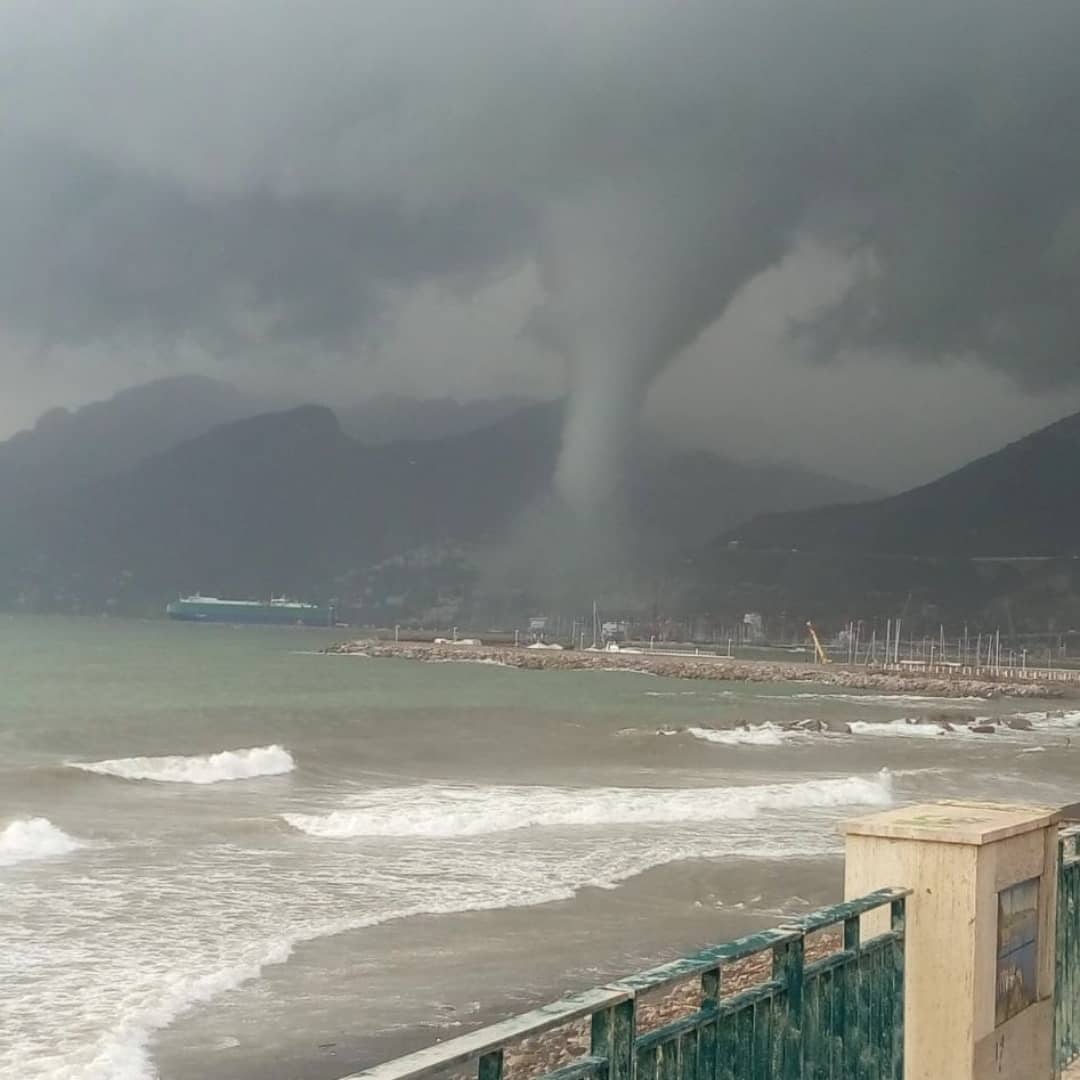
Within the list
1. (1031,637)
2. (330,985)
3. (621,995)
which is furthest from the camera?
(1031,637)

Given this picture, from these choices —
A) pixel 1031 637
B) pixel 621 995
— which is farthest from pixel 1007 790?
pixel 1031 637

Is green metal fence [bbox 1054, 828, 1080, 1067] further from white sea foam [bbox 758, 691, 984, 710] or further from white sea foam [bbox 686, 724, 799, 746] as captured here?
white sea foam [bbox 758, 691, 984, 710]

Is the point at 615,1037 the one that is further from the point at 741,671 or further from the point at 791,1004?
the point at 741,671

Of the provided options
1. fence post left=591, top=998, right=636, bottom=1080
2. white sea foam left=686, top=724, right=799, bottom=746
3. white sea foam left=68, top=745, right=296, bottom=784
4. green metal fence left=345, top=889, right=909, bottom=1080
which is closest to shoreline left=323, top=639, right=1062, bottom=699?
white sea foam left=686, top=724, right=799, bottom=746

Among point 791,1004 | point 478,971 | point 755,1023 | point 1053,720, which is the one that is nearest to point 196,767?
point 478,971

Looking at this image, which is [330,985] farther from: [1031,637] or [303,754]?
[1031,637]

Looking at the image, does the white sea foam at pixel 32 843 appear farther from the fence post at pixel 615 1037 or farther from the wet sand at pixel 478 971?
the fence post at pixel 615 1037

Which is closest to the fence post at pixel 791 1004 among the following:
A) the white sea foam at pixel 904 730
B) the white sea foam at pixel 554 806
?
the white sea foam at pixel 554 806
